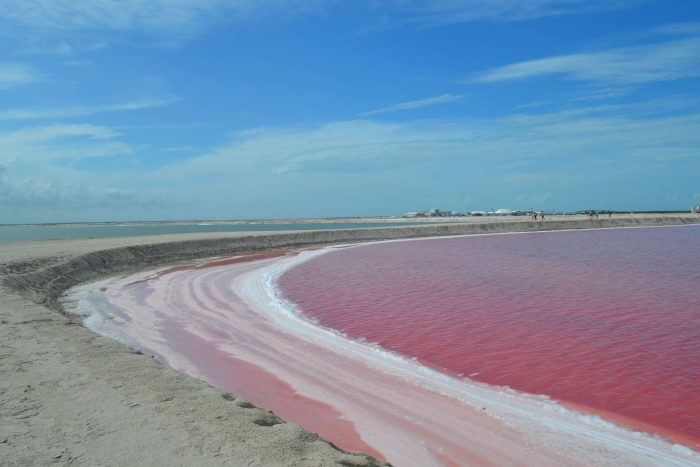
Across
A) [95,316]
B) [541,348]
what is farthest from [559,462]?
[95,316]

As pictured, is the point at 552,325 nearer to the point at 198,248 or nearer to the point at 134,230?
the point at 198,248

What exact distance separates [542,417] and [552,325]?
5657mm

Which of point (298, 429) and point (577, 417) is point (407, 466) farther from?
point (577, 417)

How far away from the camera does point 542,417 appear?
6.81 m

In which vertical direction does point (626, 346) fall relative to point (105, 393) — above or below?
below

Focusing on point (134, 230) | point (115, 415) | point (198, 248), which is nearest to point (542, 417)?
point (115, 415)

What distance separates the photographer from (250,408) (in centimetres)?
615

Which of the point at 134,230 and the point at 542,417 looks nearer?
the point at 542,417

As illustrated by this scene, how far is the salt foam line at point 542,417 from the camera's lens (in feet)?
19.0

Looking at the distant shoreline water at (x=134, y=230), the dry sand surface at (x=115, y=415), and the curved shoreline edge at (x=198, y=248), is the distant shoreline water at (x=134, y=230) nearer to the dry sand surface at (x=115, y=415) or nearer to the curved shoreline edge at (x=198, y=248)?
the curved shoreline edge at (x=198, y=248)

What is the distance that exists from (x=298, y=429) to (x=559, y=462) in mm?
3075

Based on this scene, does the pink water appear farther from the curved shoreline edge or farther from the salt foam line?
the curved shoreline edge

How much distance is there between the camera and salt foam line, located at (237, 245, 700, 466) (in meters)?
5.80

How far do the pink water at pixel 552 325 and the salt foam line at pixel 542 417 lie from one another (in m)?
0.35
